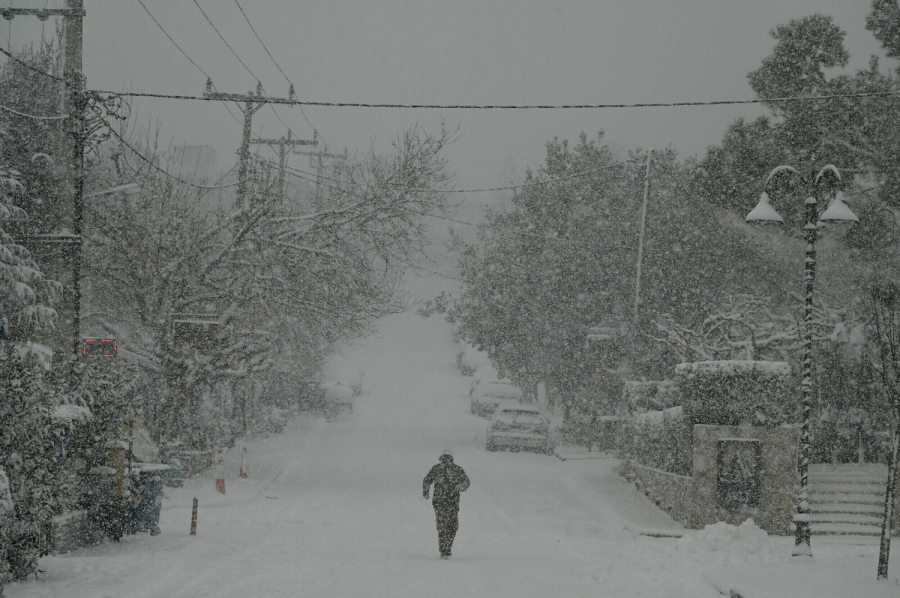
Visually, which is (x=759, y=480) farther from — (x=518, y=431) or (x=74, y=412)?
(x=518, y=431)

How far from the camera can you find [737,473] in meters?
15.7

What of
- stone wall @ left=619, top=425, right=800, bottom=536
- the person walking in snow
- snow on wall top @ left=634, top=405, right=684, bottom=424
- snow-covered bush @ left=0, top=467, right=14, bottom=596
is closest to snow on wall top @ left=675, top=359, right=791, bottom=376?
stone wall @ left=619, top=425, right=800, bottom=536

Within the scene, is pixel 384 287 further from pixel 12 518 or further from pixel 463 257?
pixel 12 518

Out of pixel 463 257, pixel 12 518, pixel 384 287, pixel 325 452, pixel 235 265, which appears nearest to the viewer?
pixel 12 518

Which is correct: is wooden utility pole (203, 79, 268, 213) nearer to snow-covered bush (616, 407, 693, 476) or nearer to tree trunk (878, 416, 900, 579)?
snow-covered bush (616, 407, 693, 476)

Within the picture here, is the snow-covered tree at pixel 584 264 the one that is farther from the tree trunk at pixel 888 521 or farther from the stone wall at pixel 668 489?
the tree trunk at pixel 888 521

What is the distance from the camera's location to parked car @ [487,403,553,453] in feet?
86.6

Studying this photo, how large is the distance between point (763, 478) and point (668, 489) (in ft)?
7.36

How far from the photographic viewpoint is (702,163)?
2412cm

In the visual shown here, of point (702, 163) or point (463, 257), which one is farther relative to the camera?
point (463, 257)

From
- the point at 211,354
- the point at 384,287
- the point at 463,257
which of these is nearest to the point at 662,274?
the point at 463,257

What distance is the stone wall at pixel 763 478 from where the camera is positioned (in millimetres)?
15492

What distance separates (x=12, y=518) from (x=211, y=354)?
1200 cm

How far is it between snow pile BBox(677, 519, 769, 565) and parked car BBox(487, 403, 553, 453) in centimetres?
1314
